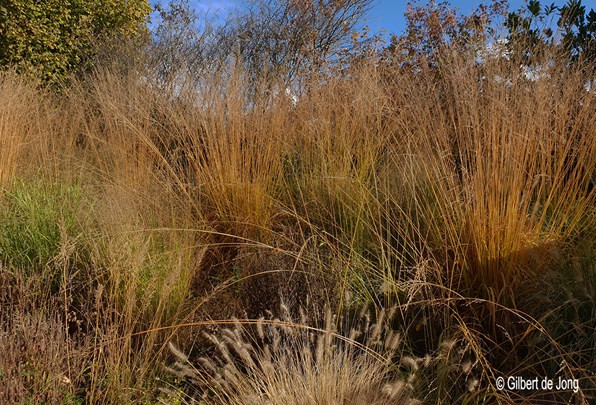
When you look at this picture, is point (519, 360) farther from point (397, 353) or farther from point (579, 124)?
point (579, 124)

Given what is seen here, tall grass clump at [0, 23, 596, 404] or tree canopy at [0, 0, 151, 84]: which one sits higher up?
tree canopy at [0, 0, 151, 84]

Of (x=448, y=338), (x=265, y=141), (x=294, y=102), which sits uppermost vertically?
(x=294, y=102)

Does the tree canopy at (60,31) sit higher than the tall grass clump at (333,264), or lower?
higher

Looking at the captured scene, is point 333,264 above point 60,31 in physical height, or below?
below

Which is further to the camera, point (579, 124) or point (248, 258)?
point (248, 258)

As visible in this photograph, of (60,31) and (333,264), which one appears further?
(60,31)

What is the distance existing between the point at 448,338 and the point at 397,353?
0.27 meters

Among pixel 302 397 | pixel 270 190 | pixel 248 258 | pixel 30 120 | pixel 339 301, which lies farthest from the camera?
pixel 30 120

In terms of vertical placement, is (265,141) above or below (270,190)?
above

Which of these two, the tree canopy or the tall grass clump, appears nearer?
the tall grass clump

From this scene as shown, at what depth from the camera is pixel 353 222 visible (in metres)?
3.64

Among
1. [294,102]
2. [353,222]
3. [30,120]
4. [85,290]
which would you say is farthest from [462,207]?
[30,120]

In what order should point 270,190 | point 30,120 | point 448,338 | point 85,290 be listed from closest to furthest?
point 448,338, point 85,290, point 270,190, point 30,120

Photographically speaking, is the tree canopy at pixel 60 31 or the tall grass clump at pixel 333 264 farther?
the tree canopy at pixel 60 31
